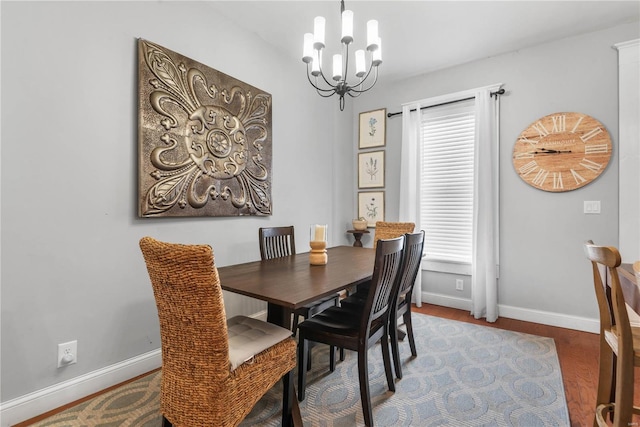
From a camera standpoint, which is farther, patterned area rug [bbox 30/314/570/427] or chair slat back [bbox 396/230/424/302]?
chair slat back [bbox 396/230/424/302]

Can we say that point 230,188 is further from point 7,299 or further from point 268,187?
point 7,299

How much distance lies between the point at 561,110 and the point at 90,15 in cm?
380

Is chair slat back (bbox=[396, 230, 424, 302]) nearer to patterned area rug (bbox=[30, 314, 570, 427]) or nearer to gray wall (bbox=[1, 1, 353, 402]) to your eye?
patterned area rug (bbox=[30, 314, 570, 427])

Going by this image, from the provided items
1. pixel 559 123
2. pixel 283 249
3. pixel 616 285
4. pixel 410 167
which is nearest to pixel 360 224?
pixel 410 167

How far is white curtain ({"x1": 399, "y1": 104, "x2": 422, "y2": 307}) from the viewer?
3566 millimetres

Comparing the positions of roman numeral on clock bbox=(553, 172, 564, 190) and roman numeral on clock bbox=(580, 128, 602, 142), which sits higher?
roman numeral on clock bbox=(580, 128, 602, 142)

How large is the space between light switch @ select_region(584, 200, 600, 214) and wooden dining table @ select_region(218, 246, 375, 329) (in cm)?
212

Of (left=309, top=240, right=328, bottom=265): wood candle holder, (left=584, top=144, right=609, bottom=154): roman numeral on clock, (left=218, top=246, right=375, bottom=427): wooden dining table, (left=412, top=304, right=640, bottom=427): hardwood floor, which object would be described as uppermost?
(left=584, top=144, right=609, bottom=154): roman numeral on clock

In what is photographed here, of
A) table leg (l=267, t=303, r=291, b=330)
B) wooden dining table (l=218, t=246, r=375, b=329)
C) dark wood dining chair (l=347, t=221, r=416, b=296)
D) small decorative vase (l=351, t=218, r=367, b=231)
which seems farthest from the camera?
small decorative vase (l=351, t=218, r=367, b=231)

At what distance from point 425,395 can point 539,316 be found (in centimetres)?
192

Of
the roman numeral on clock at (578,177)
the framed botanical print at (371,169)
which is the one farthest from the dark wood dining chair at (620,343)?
the framed botanical print at (371,169)

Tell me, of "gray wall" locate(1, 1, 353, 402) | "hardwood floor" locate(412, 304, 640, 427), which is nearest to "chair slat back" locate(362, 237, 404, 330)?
"hardwood floor" locate(412, 304, 640, 427)

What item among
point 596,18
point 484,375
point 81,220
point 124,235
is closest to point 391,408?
point 484,375

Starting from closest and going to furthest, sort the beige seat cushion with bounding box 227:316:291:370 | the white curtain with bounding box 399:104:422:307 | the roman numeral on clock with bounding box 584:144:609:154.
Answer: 1. the beige seat cushion with bounding box 227:316:291:370
2. the roman numeral on clock with bounding box 584:144:609:154
3. the white curtain with bounding box 399:104:422:307
